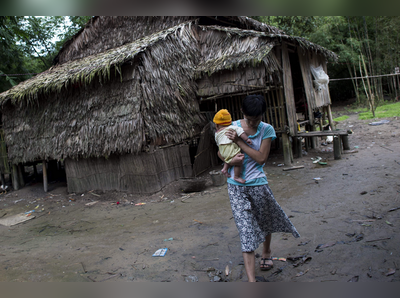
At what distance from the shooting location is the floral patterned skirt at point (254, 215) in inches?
102

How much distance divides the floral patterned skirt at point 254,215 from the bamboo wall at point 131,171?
4.91m

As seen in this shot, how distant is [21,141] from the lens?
983cm

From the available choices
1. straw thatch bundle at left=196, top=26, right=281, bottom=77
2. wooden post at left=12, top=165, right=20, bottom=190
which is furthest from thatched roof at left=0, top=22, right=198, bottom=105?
wooden post at left=12, top=165, right=20, bottom=190

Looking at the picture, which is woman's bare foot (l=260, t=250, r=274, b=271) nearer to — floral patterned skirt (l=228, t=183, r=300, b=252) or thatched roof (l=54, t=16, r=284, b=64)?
floral patterned skirt (l=228, t=183, r=300, b=252)

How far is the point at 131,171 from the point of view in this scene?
25.1ft

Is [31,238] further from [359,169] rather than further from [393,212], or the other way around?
[359,169]

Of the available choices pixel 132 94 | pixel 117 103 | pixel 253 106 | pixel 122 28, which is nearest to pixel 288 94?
pixel 132 94

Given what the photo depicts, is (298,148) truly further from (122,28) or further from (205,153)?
(122,28)

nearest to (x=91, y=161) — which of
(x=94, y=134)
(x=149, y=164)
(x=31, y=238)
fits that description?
(x=94, y=134)

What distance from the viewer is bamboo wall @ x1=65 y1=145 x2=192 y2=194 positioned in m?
7.43

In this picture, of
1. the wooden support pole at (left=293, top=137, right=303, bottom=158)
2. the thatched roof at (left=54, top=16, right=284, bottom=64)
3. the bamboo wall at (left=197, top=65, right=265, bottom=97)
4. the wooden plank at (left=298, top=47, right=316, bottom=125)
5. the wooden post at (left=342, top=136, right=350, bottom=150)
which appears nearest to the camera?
the bamboo wall at (left=197, top=65, right=265, bottom=97)

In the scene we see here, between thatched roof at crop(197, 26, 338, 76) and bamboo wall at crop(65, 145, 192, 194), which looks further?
thatched roof at crop(197, 26, 338, 76)

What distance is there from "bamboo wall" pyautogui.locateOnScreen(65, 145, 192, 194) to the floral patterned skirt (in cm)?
491

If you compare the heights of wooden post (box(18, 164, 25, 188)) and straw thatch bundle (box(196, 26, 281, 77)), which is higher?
straw thatch bundle (box(196, 26, 281, 77))
